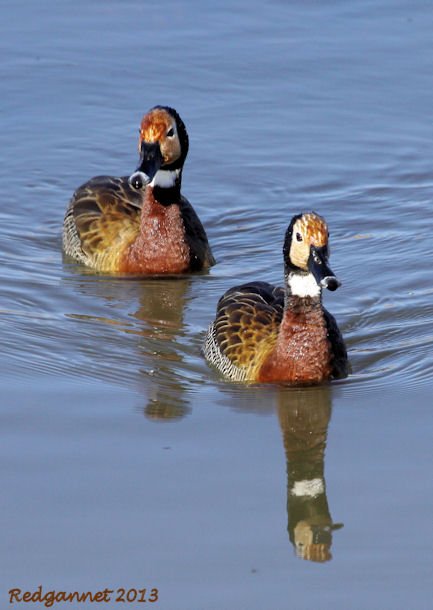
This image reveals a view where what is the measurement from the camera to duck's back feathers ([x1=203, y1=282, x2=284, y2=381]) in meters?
11.5

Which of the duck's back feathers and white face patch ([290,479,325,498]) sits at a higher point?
the duck's back feathers

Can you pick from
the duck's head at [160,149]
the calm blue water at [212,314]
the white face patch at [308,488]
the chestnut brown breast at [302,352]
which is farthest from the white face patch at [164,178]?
the white face patch at [308,488]

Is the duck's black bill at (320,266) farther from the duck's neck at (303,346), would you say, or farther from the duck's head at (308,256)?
the duck's neck at (303,346)

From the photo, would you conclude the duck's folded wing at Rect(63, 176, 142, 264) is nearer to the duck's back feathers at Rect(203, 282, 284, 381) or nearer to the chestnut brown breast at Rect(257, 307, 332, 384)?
the duck's back feathers at Rect(203, 282, 284, 381)

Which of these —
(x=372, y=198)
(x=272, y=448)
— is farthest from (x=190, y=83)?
(x=272, y=448)

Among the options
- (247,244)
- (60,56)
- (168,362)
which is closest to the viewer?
(168,362)

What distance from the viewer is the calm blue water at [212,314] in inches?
326

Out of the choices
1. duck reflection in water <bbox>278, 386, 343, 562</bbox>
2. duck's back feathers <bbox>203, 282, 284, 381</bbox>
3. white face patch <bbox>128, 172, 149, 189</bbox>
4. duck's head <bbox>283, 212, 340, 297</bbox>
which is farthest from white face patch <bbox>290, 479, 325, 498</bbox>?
white face patch <bbox>128, 172, 149, 189</bbox>

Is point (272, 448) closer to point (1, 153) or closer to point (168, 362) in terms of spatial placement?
point (168, 362)

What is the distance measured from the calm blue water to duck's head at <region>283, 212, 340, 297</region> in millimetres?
824

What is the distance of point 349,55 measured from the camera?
19438 millimetres

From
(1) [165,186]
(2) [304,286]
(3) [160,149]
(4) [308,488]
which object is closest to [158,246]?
(1) [165,186]

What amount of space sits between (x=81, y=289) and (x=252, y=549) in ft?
19.5

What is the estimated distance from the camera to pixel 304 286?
441 inches
